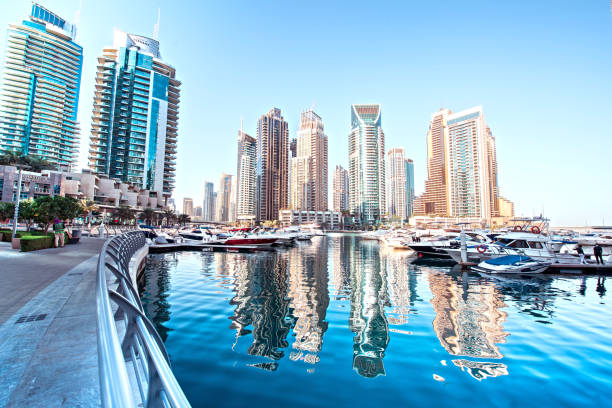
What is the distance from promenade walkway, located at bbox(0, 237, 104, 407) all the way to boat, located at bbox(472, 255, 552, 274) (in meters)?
27.8

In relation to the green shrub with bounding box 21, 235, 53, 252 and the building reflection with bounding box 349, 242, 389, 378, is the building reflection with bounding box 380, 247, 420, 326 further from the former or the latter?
the green shrub with bounding box 21, 235, 53, 252

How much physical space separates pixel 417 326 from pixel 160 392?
36.8 ft

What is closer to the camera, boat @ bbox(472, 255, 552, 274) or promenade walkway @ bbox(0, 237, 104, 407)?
promenade walkway @ bbox(0, 237, 104, 407)

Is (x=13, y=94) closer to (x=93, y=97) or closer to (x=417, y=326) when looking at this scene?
(x=93, y=97)

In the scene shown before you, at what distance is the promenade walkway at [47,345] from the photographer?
4.02 meters

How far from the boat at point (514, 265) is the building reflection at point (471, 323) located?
6155 mm

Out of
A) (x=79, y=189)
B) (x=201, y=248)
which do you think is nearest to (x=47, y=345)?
(x=201, y=248)

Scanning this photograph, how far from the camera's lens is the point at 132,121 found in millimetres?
117062

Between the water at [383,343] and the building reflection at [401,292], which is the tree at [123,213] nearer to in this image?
the water at [383,343]

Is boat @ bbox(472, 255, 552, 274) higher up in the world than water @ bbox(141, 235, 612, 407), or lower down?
→ higher up

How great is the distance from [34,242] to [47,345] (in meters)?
21.8

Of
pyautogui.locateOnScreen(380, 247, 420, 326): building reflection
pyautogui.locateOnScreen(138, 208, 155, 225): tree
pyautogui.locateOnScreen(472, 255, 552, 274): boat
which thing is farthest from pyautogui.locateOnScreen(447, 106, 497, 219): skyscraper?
pyautogui.locateOnScreen(380, 247, 420, 326): building reflection

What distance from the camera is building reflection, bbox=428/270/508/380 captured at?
8.34 metres

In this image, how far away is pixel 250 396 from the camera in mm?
6637
